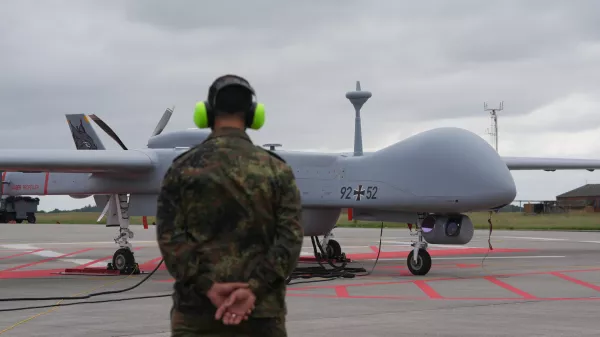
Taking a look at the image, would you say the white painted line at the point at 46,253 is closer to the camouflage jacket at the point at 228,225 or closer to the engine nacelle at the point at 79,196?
the engine nacelle at the point at 79,196

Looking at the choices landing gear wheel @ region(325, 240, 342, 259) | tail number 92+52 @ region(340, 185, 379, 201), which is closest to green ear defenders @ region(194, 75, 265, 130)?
tail number 92+52 @ region(340, 185, 379, 201)

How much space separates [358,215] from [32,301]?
7.40m

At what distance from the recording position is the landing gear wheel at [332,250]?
70.0 ft

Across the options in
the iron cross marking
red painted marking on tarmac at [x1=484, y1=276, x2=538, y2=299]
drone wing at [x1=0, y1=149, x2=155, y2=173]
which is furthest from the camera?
the iron cross marking

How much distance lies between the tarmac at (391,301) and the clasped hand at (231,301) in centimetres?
524

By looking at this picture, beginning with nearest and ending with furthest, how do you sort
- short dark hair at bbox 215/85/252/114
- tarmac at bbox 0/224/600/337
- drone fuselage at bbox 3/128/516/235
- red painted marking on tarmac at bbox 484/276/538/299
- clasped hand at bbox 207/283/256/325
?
clasped hand at bbox 207/283/256/325
short dark hair at bbox 215/85/252/114
tarmac at bbox 0/224/600/337
red painted marking on tarmac at bbox 484/276/538/299
drone fuselage at bbox 3/128/516/235

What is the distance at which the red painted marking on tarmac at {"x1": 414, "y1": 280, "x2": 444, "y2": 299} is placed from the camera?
13000mm

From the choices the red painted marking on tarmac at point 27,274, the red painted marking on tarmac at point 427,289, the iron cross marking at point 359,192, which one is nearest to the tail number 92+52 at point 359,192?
the iron cross marking at point 359,192

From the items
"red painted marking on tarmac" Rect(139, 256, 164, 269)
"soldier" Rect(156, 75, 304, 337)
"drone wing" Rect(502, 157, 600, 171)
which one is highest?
"drone wing" Rect(502, 157, 600, 171)

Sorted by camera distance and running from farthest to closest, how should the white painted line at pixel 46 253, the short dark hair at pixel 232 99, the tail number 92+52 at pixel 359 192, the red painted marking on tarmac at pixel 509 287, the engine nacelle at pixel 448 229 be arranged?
the white painted line at pixel 46 253
the tail number 92+52 at pixel 359 192
the engine nacelle at pixel 448 229
the red painted marking on tarmac at pixel 509 287
the short dark hair at pixel 232 99

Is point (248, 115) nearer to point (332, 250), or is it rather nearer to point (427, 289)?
point (427, 289)

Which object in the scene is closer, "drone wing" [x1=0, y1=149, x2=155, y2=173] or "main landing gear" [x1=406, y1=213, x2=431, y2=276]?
"drone wing" [x1=0, y1=149, x2=155, y2=173]

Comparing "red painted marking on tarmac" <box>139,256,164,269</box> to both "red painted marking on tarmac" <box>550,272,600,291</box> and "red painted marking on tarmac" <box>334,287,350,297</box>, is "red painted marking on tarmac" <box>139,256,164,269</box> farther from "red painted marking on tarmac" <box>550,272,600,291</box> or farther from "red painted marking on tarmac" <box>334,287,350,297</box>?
"red painted marking on tarmac" <box>550,272,600,291</box>

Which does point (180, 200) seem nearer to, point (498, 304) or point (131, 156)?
point (498, 304)
